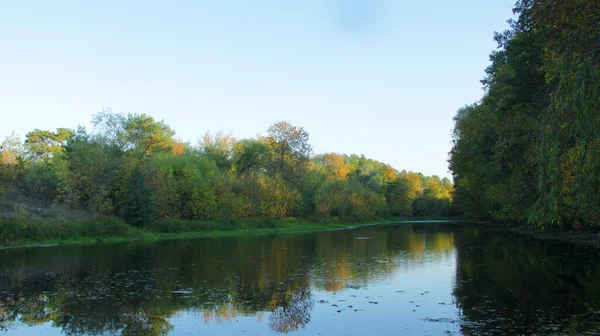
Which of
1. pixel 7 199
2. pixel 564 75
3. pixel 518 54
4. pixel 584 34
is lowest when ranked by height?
pixel 7 199

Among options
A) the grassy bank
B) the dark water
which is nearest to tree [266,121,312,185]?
the grassy bank

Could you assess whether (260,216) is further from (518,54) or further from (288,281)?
(288,281)

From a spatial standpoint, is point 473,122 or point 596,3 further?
point 473,122

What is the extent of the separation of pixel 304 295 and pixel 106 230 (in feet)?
102

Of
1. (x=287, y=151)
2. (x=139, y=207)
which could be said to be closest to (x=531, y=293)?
(x=139, y=207)

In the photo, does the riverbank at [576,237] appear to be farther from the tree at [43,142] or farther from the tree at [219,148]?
the tree at [43,142]

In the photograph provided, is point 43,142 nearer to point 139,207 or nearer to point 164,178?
point 164,178

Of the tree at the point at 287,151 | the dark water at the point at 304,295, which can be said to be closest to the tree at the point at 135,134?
the tree at the point at 287,151

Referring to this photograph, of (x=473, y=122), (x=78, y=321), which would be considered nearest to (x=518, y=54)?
(x=473, y=122)

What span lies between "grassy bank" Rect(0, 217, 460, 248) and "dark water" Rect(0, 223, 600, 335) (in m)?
7.44

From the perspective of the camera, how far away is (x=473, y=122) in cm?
5719

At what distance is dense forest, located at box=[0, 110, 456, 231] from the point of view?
4741cm

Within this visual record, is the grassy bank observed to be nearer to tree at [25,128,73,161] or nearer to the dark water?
the dark water

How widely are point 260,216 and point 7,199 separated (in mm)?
33268
